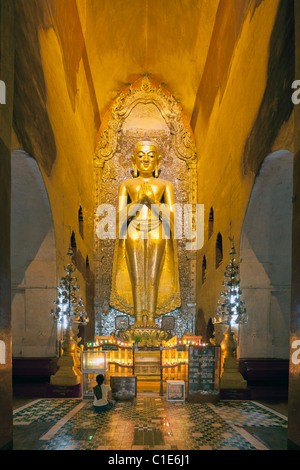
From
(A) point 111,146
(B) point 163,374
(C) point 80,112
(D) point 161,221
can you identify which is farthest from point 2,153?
(A) point 111,146

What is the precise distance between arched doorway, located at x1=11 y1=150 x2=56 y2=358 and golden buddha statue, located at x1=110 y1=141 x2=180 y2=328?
326cm

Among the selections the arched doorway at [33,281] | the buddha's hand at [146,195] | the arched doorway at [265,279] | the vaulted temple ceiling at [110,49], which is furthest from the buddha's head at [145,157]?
the arched doorway at [265,279]

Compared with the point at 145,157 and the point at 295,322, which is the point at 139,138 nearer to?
the point at 145,157

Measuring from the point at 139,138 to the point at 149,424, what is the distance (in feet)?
27.8

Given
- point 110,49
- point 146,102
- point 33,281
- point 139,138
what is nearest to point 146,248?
point 139,138

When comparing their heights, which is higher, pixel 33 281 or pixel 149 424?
pixel 33 281

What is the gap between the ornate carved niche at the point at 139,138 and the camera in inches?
407

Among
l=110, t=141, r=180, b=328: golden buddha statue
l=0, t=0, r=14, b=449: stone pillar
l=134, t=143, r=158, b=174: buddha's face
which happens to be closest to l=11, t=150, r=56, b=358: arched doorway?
l=0, t=0, r=14, b=449: stone pillar

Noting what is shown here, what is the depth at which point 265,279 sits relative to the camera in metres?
6.04

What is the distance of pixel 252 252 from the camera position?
6090 millimetres

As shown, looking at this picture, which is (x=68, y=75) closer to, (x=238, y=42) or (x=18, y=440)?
(x=238, y=42)

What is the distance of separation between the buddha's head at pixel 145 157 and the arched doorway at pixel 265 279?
462 cm

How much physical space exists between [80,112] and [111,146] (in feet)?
7.09

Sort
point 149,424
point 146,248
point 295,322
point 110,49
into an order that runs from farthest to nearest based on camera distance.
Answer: point 110,49 < point 146,248 < point 149,424 < point 295,322
